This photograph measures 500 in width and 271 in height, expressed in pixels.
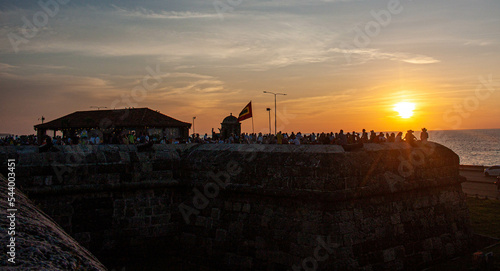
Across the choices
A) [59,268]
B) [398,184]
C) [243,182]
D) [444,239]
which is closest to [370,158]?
[398,184]

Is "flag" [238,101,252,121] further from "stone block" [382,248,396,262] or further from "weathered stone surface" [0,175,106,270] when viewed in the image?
"weathered stone surface" [0,175,106,270]

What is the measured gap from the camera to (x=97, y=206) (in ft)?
35.2

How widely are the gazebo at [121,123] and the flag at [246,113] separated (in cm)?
1379

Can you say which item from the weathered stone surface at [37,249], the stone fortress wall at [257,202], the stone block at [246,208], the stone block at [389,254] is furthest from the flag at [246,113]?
the weathered stone surface at [37,249]

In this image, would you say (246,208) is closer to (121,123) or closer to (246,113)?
(246,113)

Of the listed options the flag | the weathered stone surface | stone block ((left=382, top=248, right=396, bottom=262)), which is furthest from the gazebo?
the weathered stone surface

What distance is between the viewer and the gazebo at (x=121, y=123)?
131ft

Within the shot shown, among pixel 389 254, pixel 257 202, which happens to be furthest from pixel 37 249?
pixel 389 254

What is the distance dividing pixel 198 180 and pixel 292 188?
3.05m

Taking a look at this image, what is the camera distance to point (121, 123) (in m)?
40.4

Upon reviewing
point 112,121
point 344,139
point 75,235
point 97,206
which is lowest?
point 75,235

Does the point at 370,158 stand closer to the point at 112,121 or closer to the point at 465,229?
the point at 465,229

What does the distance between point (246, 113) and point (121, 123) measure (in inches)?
710

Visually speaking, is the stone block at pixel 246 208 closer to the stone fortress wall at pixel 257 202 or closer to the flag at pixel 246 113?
the stone fortress wall at pixel 257 202
